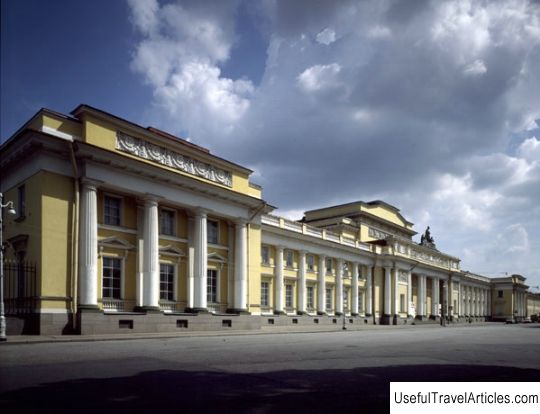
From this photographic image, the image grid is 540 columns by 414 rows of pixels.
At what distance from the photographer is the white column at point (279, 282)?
128 ft

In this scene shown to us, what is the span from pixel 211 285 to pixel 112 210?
8.59 meters

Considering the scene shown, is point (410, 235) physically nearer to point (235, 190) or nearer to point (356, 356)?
point (235, 190)

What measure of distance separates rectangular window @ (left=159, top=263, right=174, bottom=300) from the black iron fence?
7.25 metres

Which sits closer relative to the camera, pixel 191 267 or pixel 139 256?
pixel 139 256

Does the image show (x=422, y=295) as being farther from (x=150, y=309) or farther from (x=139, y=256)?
(x=139, y=256)

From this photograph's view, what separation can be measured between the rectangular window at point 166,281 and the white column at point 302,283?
55.2 ft

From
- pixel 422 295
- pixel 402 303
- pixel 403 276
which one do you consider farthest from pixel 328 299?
pixel 422 295

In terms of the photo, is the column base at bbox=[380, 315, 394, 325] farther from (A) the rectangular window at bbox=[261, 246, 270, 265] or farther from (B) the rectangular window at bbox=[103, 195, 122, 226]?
(B) the rectangular window at bbox=[103, 195, 122, 226]

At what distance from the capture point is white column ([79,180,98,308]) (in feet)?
70.3

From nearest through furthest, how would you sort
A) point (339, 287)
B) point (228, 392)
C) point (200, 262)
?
point (228, 392)
point (200, 262)
point (339, 287)

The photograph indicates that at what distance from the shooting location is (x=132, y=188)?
79.4 ft

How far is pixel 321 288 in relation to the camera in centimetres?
4431

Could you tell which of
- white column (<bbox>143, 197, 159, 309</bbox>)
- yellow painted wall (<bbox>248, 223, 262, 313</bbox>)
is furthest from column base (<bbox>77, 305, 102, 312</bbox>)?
yellow painted wall (<bbox>248, 223, 262, 313</bbox>)

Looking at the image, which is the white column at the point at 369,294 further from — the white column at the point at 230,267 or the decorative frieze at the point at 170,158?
the decorative frieze at the point at 170,158
